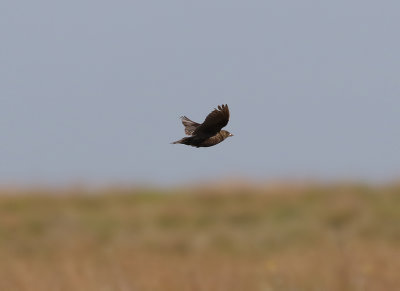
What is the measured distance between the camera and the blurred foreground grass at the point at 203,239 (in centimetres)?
686

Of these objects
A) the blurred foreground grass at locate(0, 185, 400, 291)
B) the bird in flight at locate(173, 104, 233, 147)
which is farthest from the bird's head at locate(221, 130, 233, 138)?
the blurred foreground grass at locate(0, 185, 400, 291)

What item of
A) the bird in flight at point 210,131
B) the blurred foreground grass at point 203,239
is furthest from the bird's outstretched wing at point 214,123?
the blurred foreground grass at point 203,239

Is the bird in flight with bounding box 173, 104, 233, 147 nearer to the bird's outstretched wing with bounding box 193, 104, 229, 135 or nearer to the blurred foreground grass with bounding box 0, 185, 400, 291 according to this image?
the bird's outstretched wing with bounding box 193, 104, 229, 135

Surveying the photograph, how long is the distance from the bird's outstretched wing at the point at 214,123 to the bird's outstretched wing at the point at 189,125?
0.02m

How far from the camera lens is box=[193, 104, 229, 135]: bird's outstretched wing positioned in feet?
5.50

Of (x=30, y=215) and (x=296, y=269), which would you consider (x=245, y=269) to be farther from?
(x=30, y=215)

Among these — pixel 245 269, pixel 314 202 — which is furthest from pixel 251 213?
pixel 245 269

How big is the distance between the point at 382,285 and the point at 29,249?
637cm

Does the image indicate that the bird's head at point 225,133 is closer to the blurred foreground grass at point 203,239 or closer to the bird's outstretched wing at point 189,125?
the bird's outstretched wing at point 189,125

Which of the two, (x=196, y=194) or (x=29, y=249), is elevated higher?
(x=196, y=194)

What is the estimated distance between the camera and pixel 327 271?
292 inches

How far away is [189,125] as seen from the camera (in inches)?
69.2

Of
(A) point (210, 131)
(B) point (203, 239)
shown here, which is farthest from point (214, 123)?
(B) point (203, 239)

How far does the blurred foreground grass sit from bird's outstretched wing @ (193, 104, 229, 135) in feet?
15.3
